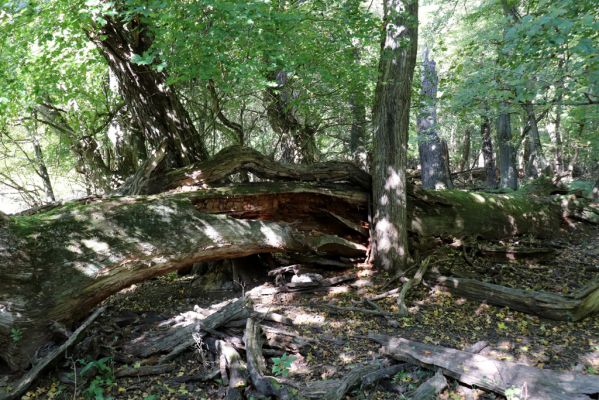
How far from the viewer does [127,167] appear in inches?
376

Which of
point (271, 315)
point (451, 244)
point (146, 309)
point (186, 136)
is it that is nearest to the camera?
point (271, 315)

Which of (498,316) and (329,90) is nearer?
(498,316)

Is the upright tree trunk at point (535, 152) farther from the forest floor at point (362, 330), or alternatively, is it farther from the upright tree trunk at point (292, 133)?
the upright tree trunk at point (292, 133)

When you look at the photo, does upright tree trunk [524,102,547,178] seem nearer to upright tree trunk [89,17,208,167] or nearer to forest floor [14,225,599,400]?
forest floor [14,225,599,400]

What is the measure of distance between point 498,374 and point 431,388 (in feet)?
2.05

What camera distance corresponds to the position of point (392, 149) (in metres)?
6.79

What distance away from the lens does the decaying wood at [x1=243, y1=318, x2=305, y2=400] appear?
3.44m

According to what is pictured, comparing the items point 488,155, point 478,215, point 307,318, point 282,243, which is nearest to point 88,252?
point 307,318

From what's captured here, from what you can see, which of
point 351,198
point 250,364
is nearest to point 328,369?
point 250,364

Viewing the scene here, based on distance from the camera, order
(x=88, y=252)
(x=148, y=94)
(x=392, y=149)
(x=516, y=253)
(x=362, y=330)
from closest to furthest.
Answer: (x=88, y=252) < (x=362, y=330) < (x=392, y=149) < (x=148, y=94) < (x=516, y=253)

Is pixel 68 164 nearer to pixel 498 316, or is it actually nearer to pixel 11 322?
pixel 11 322

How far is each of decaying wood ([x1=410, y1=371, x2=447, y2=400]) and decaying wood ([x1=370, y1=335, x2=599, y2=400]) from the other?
15 cm

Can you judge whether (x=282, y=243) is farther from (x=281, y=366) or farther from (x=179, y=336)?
(x=281, y=366)

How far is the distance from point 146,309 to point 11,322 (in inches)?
79.0
